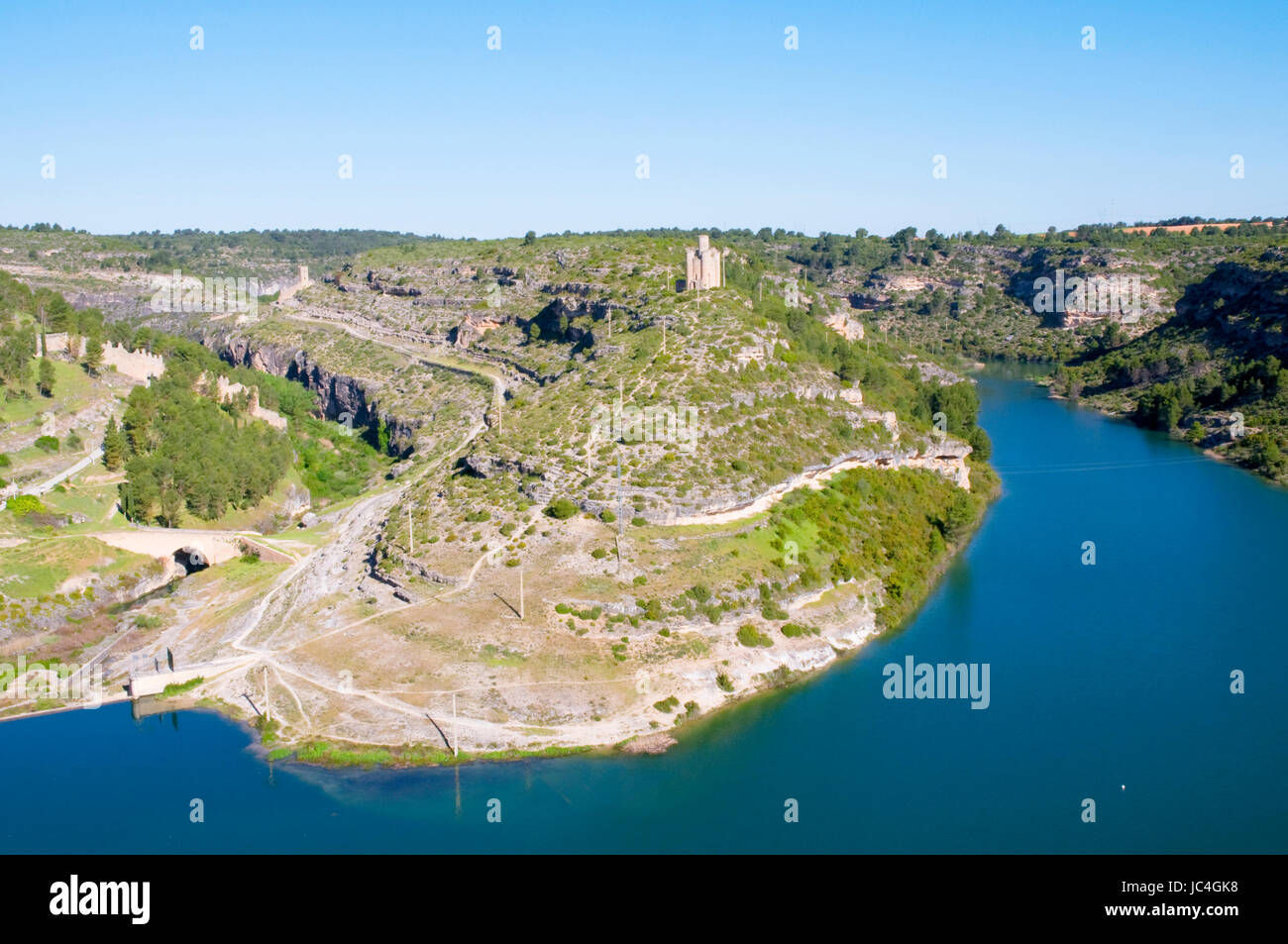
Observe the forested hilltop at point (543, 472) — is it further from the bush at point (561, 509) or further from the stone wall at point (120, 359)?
the stone wall at point (120, 359)

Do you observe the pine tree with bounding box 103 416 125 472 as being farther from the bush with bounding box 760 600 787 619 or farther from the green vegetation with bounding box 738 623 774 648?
the bush with bounding box 760 600 787 619

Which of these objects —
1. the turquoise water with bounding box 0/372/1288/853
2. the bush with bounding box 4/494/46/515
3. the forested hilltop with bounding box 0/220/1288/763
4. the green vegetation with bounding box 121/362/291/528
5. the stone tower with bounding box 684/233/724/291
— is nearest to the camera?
the turquoise water with bounding box 0/372/1288/853

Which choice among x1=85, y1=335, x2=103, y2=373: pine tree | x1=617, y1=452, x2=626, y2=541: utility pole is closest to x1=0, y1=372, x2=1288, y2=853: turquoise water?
x1=617, y1=452, x2=626, y2=541: utility pole

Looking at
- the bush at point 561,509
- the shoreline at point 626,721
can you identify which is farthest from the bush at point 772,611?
the bush at point 561,509

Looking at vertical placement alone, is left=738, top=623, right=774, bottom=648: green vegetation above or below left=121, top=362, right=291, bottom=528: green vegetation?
below

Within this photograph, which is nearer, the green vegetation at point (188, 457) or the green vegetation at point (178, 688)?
the green vegetation at point (178, 688)

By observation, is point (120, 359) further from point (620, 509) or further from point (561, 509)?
point (620, 509)
